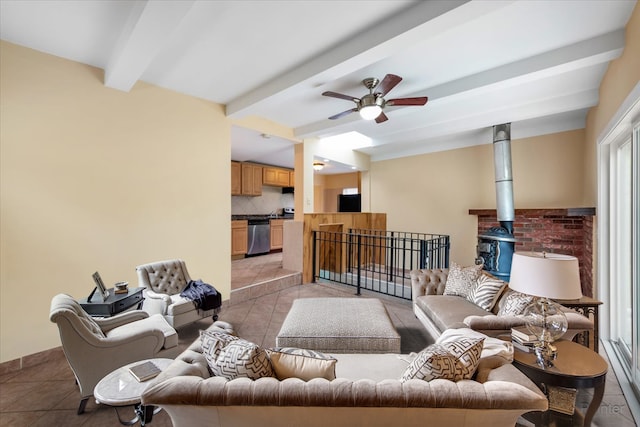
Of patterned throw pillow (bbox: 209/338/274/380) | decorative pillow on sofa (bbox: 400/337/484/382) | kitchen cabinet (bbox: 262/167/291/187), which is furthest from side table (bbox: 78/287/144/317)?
kitchen cabinet (bbox: 262/167/291/187)

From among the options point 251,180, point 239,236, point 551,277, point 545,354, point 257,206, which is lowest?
point 545,354

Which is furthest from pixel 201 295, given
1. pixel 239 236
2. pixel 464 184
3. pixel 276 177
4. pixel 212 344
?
pixel 464 184

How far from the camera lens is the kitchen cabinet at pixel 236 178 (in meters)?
6.39

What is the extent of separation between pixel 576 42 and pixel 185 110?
4048mm

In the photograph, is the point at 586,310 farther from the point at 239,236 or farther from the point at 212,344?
the point at 239,236

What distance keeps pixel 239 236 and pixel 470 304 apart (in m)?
5.00

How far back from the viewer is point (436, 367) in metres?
1.16

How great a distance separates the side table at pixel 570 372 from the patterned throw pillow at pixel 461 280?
117 cm

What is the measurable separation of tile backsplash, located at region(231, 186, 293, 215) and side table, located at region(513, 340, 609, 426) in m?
6.51

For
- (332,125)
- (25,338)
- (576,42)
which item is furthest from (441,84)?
(25,338)

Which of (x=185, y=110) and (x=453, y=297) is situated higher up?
(x=185, y=110)

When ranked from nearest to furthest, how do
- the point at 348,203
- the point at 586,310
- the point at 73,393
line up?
the point at 73,393
the point at 586,310
the point at 348,203

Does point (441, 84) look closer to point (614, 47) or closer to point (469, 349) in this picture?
point (614, 47)

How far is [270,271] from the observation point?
5.07 metres
